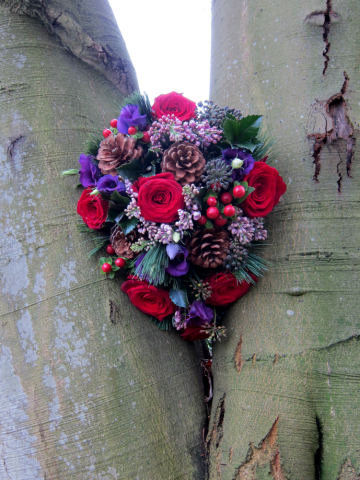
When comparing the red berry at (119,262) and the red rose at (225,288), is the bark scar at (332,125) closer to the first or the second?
Answer: the red rose at (225,288)

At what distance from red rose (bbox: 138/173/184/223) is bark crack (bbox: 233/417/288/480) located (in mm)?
786

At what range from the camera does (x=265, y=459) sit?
1174 mm

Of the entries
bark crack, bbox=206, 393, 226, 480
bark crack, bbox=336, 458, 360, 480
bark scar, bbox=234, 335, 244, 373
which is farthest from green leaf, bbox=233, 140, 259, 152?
bark crack, bbox=336, 458, 360, 480

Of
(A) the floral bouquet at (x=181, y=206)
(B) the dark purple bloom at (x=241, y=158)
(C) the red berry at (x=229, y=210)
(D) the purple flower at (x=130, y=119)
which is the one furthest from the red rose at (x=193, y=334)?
(D) the purple flower at (x=130, y=119)

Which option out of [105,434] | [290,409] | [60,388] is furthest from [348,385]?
[60,388]

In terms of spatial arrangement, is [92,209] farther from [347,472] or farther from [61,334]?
[347,472]

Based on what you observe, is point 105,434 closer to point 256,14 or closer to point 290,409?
point 290,409

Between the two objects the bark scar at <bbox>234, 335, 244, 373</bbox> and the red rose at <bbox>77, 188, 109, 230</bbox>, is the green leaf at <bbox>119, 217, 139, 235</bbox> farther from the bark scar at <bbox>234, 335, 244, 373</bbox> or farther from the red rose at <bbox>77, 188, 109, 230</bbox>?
the bark scar at <bbox>234, 335, 244, 373</bbox>

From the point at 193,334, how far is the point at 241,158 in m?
0.71

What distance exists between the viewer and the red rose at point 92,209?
1342mm

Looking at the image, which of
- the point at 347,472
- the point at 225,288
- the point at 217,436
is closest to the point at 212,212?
the point at 225,288

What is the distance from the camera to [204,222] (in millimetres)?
1302

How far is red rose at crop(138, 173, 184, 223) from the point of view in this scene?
125 cm

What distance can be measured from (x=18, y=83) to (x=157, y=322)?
3.74 feet
